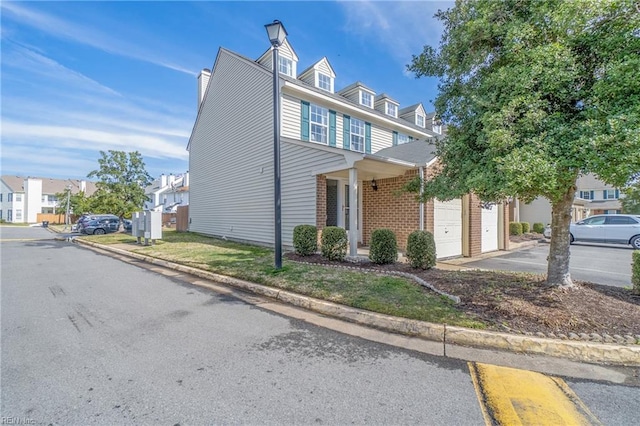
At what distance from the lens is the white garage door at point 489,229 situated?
11.1 m

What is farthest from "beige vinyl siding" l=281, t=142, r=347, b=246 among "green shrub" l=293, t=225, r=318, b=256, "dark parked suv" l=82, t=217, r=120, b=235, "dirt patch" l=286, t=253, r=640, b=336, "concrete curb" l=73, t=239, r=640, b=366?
"dark parked suv" l=82, t=217, r=120, b=235

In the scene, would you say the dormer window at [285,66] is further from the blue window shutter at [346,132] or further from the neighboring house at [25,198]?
the neighboring house at [25,198]

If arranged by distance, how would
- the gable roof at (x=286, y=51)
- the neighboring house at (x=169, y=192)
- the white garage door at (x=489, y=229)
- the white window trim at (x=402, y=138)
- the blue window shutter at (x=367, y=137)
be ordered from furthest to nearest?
the neighboring house at (x=169, y=192) → the white window trim at (x=402, y=138) → the blue window shutter at (x=367, y=137) → the gable roof at (x=286, y=51) → the white garage door at (x=489, y=229)

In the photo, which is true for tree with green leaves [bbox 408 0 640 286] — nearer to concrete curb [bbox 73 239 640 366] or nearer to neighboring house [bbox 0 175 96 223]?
concrete curb [bbox 73 239 640 366]

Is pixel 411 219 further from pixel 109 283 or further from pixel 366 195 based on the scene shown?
pixel 109 283

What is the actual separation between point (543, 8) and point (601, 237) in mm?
15564

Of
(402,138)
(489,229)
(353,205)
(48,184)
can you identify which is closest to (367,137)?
(402,138)

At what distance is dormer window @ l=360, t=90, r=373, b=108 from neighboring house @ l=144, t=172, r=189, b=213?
28.8 meters

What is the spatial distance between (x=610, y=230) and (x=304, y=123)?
15.4m

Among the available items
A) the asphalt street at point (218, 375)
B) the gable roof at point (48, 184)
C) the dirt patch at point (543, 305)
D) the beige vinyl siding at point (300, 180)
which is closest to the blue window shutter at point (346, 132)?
the beige vinyl siding at point (300, 180)

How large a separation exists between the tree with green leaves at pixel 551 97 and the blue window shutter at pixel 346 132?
9.22 meters

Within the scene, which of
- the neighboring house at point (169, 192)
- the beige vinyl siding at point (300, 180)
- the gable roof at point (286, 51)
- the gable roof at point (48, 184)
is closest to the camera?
the beige vinyl siding at point (300, 180)

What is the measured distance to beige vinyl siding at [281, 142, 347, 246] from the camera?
8784mm

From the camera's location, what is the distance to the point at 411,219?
9180mm
